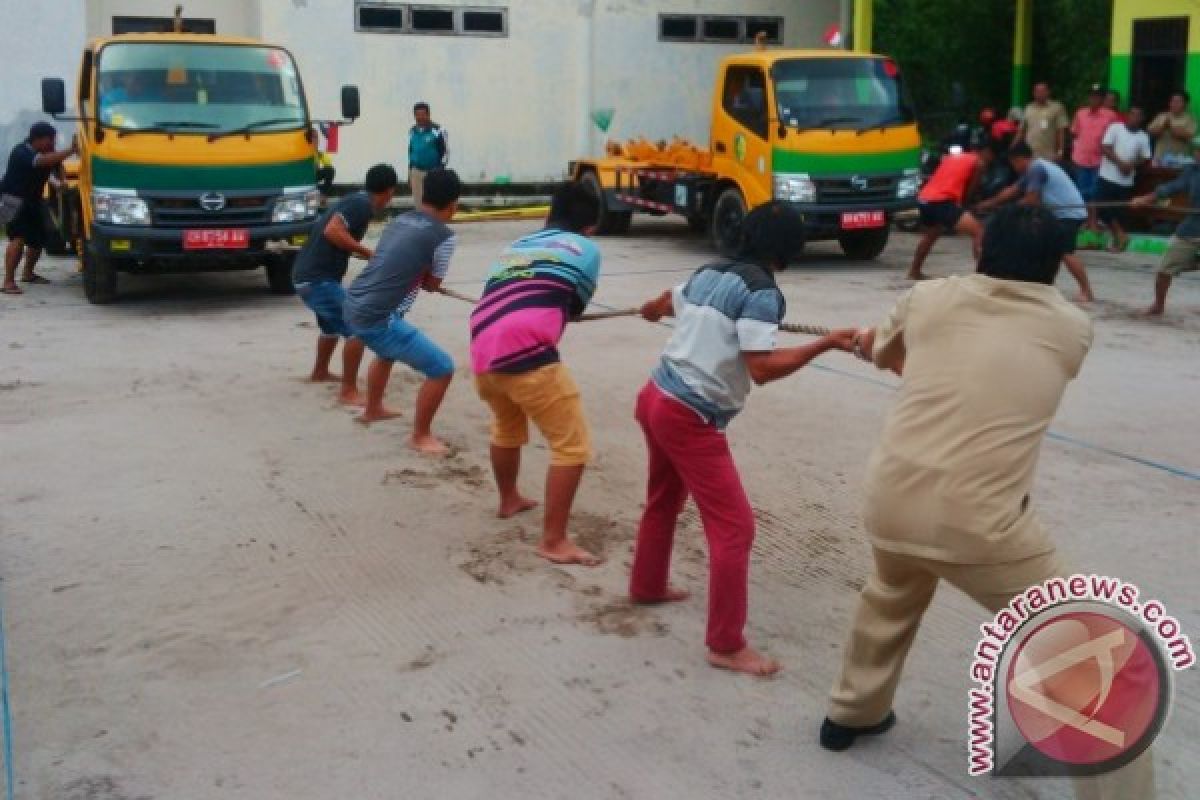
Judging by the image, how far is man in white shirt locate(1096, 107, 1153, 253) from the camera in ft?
48.7

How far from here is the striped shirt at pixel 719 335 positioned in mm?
4094

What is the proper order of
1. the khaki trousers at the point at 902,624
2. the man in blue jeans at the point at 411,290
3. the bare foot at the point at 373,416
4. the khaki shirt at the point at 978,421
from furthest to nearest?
the bare foot at the point at 373,416 < the man in blue jeans at the point at 411,290 < the khaki shirt at the point at 978,421 < the khaki trousers at the point at 902,624

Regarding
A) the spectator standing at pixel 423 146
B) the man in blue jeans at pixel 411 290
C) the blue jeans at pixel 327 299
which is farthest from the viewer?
the spectator standing at pixel 423 146

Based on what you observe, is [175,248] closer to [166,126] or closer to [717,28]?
A: [166,126]

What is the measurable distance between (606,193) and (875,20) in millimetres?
8934

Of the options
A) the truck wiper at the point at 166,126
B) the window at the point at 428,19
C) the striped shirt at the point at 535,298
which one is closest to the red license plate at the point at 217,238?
the truck wiper at the point at 166,126

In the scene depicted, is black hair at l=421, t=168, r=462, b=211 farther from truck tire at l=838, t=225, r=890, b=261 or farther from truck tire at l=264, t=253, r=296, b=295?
truck tire at l=838, t=225, r=890, b=261

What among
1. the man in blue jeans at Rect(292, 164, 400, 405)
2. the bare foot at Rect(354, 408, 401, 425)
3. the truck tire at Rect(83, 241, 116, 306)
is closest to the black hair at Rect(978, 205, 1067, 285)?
the bare foot at Rect(354, 408, 401, 425)

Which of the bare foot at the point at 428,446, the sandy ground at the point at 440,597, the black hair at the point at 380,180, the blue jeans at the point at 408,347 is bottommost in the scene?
the sandy ground at the point at 440,597

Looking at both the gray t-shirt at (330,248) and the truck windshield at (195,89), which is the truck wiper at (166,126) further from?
the gray t-shirt at (330,248)

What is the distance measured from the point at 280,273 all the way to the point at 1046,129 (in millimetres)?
9590

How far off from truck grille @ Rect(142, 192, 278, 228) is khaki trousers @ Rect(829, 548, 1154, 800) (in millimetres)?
8560

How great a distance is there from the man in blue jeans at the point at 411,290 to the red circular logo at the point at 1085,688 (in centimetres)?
405

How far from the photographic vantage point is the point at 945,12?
22.1 m
